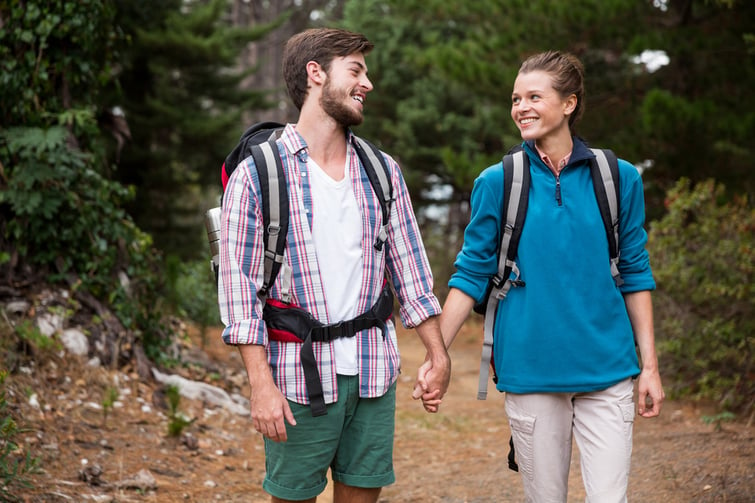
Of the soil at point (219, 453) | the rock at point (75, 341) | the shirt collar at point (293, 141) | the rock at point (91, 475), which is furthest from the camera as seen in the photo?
the rock at point (75, 341)

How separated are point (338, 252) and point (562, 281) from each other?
0.74m

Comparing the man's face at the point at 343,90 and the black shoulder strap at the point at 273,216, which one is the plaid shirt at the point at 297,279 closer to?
the black shoulder strap at the point at 273,216

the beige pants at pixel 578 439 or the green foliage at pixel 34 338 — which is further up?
the beige pants at pixel 578 439

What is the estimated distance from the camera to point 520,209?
2.85m

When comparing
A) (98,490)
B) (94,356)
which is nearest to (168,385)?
(94,356)

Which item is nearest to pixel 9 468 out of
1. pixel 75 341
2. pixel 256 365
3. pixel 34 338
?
pixel 34 338

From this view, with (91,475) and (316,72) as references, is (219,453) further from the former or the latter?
(316,72)

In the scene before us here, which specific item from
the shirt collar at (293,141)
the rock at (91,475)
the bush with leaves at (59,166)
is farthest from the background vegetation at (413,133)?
the shirt collar at (293,141)

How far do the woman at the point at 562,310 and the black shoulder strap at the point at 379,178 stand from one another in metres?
0.29

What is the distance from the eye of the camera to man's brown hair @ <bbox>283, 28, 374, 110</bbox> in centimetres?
283

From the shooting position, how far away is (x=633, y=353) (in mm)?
2885

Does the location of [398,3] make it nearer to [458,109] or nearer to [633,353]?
[458,109]

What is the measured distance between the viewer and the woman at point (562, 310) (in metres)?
2.80

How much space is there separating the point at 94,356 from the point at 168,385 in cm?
65
